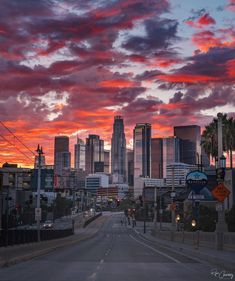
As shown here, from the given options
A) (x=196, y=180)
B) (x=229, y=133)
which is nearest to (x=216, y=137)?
(x=229, y=133)

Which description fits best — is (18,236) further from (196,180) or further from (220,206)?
(220,206)

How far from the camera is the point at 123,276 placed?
21.9 meters

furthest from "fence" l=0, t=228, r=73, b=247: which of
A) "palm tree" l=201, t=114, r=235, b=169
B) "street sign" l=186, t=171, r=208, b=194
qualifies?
"palm tree" l=201, t=114, r=235, b=169

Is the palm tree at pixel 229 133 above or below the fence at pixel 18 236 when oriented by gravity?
above

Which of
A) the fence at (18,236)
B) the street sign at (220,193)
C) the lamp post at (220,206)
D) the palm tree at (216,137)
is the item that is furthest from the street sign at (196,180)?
the palm tree at (216,137)

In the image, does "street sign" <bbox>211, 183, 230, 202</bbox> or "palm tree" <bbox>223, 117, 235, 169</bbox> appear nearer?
"street sign" <bbox>211, 183, 230, 202</bbox>

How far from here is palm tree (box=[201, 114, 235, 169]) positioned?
77000mm

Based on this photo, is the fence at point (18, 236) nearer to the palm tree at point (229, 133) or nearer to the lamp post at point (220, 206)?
the lamp post at point (220, 206)

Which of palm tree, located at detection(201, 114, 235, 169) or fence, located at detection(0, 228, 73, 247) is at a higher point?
palm tree, located at detection(201, 114, 235, 169)

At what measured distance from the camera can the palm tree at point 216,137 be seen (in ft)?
253

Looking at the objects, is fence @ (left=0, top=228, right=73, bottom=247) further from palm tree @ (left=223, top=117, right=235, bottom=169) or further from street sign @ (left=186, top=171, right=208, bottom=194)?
palm tree @ (left=223, top=117, right=235, bottom=169)

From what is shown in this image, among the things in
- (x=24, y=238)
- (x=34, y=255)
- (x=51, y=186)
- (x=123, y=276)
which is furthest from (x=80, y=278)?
(x=51, y=186)

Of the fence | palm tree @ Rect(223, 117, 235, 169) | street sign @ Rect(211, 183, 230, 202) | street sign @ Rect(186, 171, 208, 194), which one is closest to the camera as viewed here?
street sign @ Rect(211, 183, 230, 202)

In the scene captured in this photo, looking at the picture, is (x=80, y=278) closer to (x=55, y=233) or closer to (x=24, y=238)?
(x=24, y=238)
